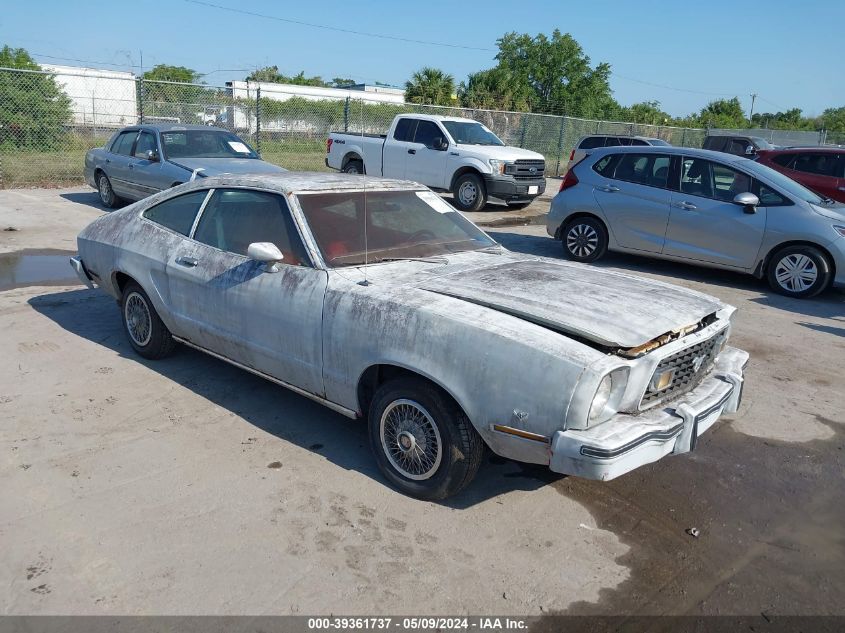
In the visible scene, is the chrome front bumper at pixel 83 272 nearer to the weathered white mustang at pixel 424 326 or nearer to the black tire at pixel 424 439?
the weathered white mustang at pixel 424 326

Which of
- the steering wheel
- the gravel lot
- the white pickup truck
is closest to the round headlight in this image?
the gravel lot

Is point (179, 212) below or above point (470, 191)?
above

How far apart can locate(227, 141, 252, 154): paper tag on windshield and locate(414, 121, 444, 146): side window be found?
443cm

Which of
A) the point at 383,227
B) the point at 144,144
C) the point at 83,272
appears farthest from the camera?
the point at 144,144

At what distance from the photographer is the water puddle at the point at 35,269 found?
7.95 m

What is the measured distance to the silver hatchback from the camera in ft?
27.9

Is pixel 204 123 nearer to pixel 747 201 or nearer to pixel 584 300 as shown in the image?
pixel 747 201

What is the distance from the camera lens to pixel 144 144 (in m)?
11.8

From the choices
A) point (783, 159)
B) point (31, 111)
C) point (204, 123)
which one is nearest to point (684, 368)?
point (783, 159)

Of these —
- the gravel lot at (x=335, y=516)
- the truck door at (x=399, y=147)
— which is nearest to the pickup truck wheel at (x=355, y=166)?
the truck door at (x=399, y=147)

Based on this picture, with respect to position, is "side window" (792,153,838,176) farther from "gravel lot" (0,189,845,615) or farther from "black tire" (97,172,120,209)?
"black tire" (97,172,120,209)

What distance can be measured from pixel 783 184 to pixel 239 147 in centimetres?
843

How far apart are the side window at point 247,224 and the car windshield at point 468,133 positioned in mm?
10678

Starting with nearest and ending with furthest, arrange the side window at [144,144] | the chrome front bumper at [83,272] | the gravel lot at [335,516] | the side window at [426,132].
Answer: the gravel lot at [335,516] → the chrome front bumper at [83,272] → the side window at [144,144] → the side window at [426,132]
